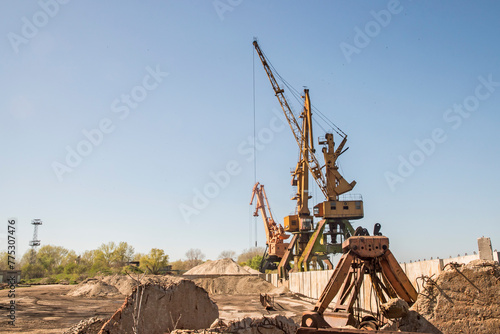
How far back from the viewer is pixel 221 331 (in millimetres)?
4559

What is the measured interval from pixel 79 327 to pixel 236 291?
40603 mm

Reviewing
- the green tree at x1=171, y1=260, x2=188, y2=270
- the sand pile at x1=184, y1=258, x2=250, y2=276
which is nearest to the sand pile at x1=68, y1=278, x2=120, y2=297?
the sand pile at x1=184, y1=258, x2=250, y2=276

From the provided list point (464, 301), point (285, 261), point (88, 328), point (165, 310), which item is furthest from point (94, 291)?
point (464, 301)

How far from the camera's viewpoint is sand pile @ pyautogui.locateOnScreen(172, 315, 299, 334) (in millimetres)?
4621

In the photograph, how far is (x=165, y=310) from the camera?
5.79 meters

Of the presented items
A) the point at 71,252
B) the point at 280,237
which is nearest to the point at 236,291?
the point at 280,237

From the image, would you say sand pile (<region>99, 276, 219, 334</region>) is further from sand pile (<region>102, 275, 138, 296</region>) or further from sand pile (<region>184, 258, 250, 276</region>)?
sand pile (<region>184, 258, 250, 276</region>)

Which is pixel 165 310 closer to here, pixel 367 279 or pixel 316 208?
pixel 367 279

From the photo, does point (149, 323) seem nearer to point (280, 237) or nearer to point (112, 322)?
point (112, 322)

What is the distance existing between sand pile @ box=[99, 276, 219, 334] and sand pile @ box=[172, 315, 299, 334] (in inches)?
25.1

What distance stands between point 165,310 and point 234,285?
42.9 metres

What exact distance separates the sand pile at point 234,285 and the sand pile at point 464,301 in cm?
3861

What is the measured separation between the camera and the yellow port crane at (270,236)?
169 ft

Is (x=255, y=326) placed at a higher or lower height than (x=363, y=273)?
lower
